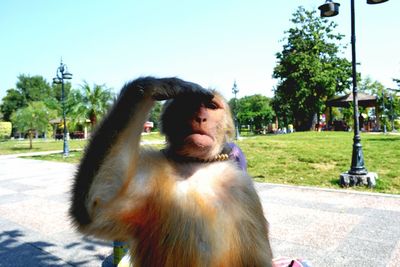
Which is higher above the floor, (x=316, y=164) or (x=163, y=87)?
(x=163, y=87)

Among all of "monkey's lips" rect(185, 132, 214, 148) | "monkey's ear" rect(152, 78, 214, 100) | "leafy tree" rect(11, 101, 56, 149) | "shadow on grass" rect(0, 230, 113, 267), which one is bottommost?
"shadow on grass" rect(0, 230, 113, 267)

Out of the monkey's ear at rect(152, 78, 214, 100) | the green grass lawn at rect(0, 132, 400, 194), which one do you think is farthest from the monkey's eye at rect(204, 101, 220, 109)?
the green grass lawn at rect(0, 132, 400, 194)

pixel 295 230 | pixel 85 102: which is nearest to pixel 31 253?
pixel 295 230

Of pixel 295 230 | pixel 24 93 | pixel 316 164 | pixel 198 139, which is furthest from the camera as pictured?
pixel 24 93

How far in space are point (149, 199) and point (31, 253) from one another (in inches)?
165

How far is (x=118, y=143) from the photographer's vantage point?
1.29 metres

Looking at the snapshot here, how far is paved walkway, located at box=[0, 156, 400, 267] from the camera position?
14.3 feet

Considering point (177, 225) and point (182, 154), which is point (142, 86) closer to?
point (182, 154)

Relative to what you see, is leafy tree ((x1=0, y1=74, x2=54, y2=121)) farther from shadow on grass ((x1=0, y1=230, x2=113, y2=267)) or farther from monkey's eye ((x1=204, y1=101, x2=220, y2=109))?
monkey's eye ((x1=204, y1=101, x2=220, y2=109))

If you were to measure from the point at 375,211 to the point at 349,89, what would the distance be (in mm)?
32076

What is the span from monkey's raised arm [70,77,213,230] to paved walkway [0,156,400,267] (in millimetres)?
1926

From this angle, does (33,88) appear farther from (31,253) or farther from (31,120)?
(31,253)

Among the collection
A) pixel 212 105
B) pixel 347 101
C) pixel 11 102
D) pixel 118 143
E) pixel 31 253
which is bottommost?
pixel 31 253

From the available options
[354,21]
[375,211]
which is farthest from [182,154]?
[354,21]
